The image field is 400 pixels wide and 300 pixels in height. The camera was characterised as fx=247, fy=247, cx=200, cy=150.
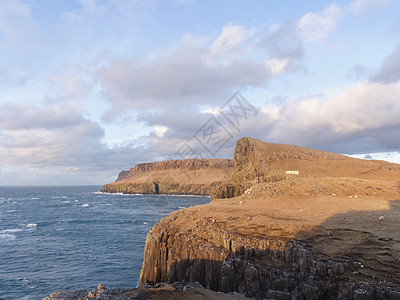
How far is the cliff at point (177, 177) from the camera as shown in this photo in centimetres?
14971

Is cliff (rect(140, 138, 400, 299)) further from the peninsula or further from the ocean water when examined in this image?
the ocean water

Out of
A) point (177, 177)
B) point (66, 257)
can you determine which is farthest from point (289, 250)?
point (177, 177)

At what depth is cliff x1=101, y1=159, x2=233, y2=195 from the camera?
149712 mm

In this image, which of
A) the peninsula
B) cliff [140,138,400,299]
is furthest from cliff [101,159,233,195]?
cliff [140,138,400,299]

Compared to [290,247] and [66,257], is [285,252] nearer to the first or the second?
[290,247]

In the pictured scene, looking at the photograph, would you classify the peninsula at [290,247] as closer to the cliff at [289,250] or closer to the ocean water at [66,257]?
the cliff at [289,250]

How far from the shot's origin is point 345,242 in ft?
44.9

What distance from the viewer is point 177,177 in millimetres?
168500

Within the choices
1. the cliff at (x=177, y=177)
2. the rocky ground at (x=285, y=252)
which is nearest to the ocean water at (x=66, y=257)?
the rocky ground at (x=285, y=252)

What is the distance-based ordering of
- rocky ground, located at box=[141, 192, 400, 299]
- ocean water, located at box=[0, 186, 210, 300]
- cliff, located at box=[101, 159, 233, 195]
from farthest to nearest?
cliff, located at box=[101, 159, 233, 195]
ocean water, located at box=[0, 186, 210, 300]
rocky ground, located at box=[141, 192, 400, 299]

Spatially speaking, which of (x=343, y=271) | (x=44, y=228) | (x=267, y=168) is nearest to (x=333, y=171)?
(x=267, y=168)

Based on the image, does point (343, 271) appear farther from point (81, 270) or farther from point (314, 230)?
point (81, 270)

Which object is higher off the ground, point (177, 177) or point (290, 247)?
point (177, 177)

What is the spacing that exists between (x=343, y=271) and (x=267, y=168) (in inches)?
1834
